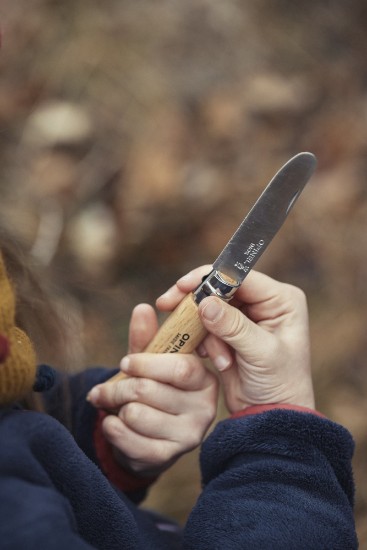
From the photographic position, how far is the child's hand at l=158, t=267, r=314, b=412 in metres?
0.83

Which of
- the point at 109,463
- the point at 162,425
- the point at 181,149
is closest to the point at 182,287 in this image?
the point at 162,425

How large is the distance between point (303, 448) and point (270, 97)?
3.78 ft

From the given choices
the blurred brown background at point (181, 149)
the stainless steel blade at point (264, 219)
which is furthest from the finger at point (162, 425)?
the blurred brown background at point (181, 149)

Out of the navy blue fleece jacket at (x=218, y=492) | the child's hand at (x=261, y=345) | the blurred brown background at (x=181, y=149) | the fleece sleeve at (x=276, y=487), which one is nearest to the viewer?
the navy blue fleece jacket at (x=218, y=492)

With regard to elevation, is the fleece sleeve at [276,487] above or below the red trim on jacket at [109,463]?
above

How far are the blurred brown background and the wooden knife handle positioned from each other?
644mm

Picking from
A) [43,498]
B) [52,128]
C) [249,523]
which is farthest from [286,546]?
[52,128]

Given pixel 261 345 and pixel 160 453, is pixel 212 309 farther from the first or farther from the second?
pixel 160 453

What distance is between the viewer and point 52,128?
5.50 feet

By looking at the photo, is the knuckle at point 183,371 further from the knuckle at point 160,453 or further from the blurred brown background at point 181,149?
the blurred brown background at point 181,149

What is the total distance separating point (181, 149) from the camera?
1.70 m

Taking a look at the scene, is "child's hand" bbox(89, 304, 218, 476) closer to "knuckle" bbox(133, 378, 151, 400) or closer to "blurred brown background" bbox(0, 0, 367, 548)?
"knuckle" bbox(133, 378, 151, 400)

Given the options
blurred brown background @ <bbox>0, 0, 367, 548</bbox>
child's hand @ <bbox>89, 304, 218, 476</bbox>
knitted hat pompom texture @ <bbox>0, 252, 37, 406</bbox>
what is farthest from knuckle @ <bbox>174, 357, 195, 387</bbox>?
blurred brown background @ <bbox>0, 0, 367, 548</bbox>

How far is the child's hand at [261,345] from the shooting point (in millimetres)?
833
